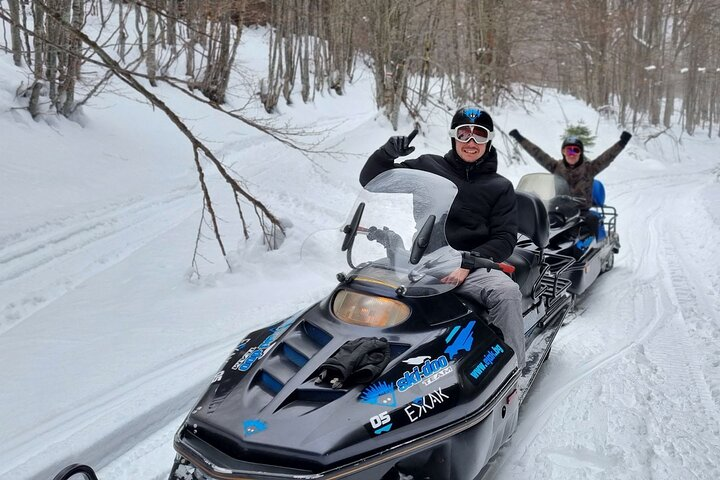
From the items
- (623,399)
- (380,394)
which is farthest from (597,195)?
(380,394)

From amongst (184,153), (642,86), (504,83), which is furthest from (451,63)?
(642,86)

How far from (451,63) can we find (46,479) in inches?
582

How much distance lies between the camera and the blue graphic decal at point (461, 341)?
2539 millimetres

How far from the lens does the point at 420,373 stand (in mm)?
2369

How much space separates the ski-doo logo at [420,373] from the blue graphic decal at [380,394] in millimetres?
46

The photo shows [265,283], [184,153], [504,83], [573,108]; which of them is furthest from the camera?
[573,108]

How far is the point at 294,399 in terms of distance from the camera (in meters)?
2.21

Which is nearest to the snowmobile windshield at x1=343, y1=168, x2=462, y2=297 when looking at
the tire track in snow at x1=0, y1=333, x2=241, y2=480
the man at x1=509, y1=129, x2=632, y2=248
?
the tire track in snow at x1=0, y1=333, x2=241, y2=480

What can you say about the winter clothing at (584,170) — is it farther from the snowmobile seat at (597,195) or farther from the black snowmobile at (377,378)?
the black snowmobile at (377,378)

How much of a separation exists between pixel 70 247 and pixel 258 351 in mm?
4505

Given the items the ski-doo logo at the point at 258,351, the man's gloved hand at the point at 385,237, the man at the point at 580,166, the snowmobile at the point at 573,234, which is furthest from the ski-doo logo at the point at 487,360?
the man at the point at 580,166

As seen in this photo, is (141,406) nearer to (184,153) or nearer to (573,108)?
(184,153)

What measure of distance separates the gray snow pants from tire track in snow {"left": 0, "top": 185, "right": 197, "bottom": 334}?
12.1 feet

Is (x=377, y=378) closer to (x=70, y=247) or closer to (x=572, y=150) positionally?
(x=70, y=247)
